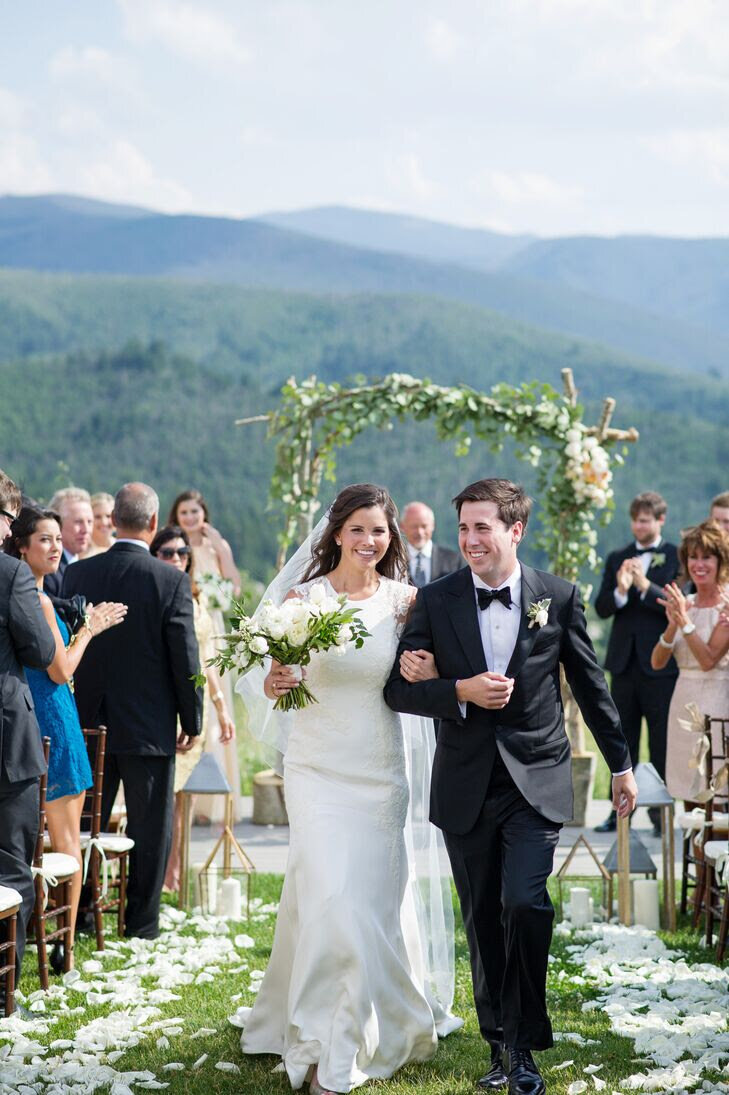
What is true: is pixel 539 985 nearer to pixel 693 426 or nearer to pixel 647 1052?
pixel 647 1052

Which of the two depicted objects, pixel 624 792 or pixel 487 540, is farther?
pixel 624 792

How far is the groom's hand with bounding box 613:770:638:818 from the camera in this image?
503 cm

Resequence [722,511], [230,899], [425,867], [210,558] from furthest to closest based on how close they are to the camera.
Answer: [210,558]
[722,511]
[230,899]
[425,867]

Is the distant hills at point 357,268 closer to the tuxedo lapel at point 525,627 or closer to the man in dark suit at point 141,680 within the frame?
the man in dark suit at point 141,680

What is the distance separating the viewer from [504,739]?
187 inches

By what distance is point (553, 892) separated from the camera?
27.5 feet

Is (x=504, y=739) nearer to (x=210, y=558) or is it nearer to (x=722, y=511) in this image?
(x=722, y=511)

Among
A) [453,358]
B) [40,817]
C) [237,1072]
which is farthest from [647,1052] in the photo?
[453,358]

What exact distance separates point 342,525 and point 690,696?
353 cm

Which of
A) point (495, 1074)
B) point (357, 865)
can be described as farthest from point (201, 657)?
point (495, 1074)

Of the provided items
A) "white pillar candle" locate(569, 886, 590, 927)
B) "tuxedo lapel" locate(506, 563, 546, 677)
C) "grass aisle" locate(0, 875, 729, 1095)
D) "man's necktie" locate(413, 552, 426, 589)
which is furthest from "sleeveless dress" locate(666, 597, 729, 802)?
"tuxedo lapel" locate(506, 563, 546, 677)

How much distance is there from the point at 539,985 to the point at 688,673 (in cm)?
384

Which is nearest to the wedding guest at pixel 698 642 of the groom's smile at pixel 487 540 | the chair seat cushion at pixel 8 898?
the groom's smile at pixel 487 540

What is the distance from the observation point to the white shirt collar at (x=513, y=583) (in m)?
4.95
